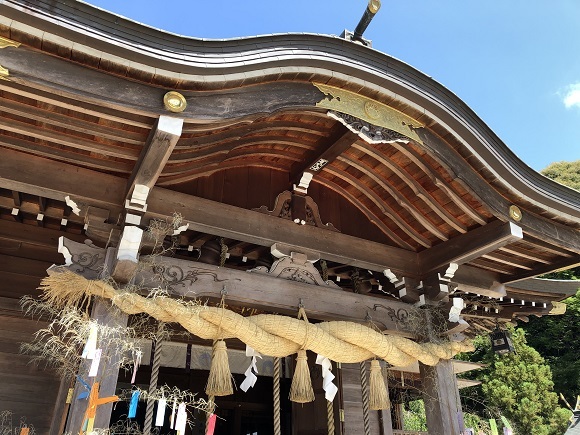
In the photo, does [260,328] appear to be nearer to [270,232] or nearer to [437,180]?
[270,232]

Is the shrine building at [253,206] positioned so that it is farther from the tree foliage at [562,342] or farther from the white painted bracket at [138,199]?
the tree foliage at [562,342]

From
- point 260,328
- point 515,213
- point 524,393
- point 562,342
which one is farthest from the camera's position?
point 562,342

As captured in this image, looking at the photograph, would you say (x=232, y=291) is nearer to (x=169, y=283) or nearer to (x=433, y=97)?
(x=169, y=283)

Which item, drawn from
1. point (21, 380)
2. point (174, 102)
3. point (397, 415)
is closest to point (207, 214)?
point (174, 102)

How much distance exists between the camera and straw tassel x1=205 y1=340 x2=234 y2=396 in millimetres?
4191

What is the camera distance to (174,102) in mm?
3547

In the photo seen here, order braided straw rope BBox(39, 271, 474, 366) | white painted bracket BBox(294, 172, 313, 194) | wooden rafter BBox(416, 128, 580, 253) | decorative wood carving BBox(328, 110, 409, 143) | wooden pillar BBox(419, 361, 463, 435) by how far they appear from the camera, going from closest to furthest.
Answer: braided straw rope BBox(39, 271, 474, 366) < decorative wood carving BBox(328, 110, 409, 143) < wooden rafter BBox(416, 128, 580, 253) < wooden pillar BBox(419, 361, 463, 435) < white painted bracket BBox(294, 172, 313, 194)

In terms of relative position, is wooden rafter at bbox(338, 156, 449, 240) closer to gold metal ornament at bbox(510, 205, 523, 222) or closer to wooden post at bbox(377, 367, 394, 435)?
gold metal ornament at bbox(510, 205, 523, 222)

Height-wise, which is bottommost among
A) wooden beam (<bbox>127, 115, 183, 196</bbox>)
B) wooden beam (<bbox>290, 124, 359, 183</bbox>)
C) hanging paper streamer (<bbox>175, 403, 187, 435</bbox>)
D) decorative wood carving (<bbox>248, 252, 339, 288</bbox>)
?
hanging paper streamer (<bbox>175, 403, 187, 435</bbox>)

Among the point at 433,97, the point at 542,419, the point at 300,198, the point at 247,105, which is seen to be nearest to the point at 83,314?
the point at 247,105

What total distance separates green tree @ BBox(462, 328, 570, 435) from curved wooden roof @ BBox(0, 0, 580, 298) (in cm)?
1368

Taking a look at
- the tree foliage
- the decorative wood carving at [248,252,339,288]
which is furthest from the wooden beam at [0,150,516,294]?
the tree foliage

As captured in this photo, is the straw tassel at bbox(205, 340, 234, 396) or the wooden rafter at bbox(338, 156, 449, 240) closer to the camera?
the straw tassel at bbox(205, 340, 234, 396)

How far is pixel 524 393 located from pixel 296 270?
16554 mm
